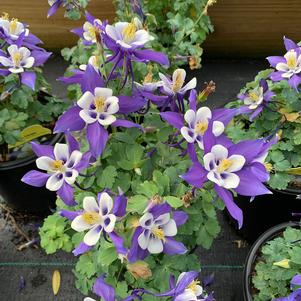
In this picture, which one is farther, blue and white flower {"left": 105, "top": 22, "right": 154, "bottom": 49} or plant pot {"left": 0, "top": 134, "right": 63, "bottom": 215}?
plant pot {"left": 0, "top": 134, "right": 63, "bottom": 215}

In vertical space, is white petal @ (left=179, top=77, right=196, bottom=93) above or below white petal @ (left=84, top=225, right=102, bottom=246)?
above

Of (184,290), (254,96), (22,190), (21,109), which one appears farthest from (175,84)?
(22,190)

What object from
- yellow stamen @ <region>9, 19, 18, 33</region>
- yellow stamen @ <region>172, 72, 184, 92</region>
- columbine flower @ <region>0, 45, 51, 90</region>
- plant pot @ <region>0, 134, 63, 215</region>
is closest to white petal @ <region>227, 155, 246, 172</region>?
yellow stamen @ <region>172, 72, 184, 92</region>

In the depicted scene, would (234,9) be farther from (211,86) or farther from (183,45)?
(211,86)

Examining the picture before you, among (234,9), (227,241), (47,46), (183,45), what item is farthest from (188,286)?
(47,46)

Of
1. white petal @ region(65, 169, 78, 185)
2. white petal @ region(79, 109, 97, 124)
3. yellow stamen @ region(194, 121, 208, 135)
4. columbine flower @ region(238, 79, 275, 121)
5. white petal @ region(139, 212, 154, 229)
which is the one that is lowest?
columbine flower @ region(238, 79, 275, 121)

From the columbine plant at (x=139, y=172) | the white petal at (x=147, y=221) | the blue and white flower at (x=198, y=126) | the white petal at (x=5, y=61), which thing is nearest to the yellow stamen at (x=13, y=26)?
the white petal at (x=5, y=61)

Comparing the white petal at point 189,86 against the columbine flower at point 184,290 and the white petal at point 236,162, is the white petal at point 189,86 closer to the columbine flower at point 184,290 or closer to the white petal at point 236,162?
the white petal at point 236,162

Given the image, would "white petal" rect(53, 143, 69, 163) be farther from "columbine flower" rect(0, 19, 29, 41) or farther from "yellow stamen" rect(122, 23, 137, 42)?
"columbine flower" rect(0, 19, 29, 41)
